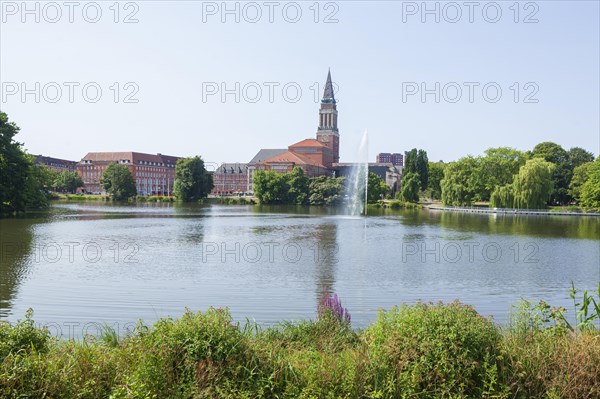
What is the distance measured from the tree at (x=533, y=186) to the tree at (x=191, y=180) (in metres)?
58.8

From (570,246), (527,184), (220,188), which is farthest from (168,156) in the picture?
(570,246)

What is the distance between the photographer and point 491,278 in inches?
739

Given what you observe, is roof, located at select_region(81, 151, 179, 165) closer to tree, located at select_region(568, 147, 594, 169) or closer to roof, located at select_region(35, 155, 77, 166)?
roof, located at select_region(35, 155, 77, 166)

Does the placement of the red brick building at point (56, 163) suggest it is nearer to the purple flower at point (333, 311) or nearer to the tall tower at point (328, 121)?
the tall tower at point (328, 121)

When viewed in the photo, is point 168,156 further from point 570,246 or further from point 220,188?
point 570,246

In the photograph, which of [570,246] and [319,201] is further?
[319,201]

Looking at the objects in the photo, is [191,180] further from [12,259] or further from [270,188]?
[12,259]

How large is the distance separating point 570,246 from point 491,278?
1399 centimetres

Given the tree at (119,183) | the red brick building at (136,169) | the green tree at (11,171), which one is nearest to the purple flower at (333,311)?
the green tree at (11,171)

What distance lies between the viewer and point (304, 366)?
552 cm

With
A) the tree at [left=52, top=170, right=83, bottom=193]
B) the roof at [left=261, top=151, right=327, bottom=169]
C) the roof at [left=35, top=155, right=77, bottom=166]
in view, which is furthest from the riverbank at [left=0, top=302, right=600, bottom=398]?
the roof at [left=35, top=155, right=77, bottom=166]

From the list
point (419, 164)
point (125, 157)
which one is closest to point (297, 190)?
point (419, 164)

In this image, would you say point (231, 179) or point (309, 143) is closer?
point (309, 143)

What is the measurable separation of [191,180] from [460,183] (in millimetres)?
50510
